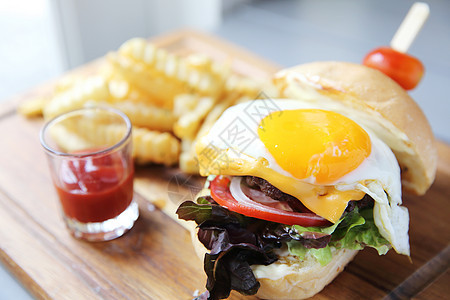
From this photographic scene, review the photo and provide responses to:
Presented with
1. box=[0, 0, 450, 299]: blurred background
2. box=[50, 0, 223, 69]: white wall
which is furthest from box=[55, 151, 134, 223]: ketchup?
box=[50, 0, 223, 69]: white wall

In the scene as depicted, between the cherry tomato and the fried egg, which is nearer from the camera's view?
the fried egg

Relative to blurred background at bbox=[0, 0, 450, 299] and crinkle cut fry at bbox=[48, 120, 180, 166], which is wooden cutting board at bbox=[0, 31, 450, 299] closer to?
crinkle cut fry at bbox=[48, 120, 180, 166]

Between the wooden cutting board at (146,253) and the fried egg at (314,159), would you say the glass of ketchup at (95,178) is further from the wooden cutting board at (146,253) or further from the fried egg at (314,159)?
the fried egg at (314,159)

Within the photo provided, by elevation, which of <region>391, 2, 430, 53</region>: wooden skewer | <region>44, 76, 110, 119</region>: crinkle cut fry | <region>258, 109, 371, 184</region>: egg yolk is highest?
<region>391, 2, 430, 53</region>: wooden skewer

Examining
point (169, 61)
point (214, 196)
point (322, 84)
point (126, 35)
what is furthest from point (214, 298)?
point (126, 35)

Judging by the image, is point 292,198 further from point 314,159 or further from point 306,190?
point 314,159


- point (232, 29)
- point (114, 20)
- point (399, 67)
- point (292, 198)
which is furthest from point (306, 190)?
point (114, 20)
